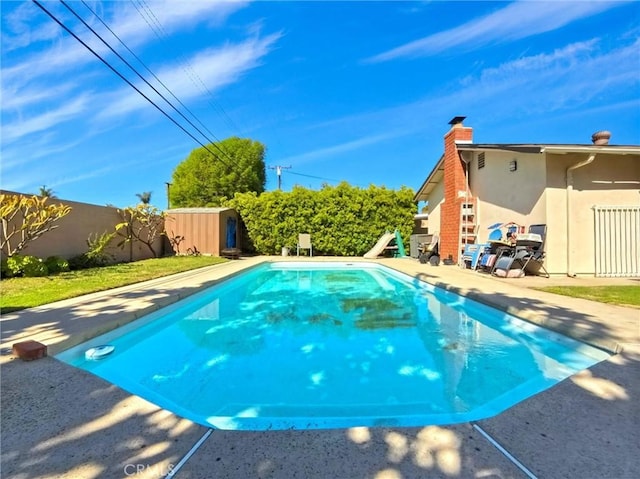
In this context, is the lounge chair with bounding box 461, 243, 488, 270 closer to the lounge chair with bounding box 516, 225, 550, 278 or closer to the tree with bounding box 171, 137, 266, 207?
the lounge chair with bounding box 516, 225, 550, 278

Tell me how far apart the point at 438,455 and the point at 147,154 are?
24097 mm

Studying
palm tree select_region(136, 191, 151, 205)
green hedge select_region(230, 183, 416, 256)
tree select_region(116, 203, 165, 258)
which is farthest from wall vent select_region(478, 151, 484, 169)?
palm tree select_region(136, 191, 151, 205)

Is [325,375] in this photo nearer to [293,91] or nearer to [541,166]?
[541,166]

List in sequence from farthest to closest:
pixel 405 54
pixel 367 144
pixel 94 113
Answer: pixel 367 144 → pixel 405 54 → pixel 94 113

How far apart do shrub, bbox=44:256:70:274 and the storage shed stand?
22.4ft

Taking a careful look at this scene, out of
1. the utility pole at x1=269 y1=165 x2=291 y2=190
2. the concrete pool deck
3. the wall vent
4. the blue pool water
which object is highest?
the utility pole at x1=269 y1=165 x2=291 y2=190

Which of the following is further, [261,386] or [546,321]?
[546,321]

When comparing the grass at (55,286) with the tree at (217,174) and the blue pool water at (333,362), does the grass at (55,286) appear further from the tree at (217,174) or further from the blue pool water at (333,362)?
the tree at (217,174)

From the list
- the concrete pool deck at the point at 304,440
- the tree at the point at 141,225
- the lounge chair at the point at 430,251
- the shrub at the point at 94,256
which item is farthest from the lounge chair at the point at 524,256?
the tree at the point at 141,225

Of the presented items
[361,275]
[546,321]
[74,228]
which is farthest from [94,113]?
[546,321]

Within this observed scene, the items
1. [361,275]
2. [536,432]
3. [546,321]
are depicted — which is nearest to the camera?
[536,432]

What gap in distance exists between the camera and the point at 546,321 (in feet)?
14.1

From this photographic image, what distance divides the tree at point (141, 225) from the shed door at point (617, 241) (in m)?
14.5

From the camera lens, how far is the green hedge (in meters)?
16.8
